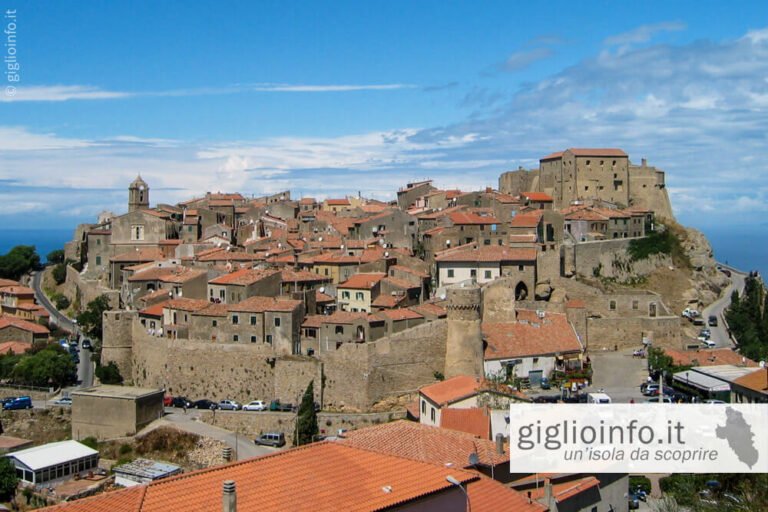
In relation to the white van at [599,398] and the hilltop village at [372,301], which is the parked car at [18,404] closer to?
the hilltop village at [372,301]

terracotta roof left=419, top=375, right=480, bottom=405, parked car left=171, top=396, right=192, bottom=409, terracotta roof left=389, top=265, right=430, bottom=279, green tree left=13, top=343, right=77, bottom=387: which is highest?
terracotta roof left=389, top=265, right=430, bottom=279

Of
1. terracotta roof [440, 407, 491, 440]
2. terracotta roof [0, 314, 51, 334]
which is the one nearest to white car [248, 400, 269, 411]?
terracotta roof [440, 407, 491, 440]

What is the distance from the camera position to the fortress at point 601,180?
6988 cm

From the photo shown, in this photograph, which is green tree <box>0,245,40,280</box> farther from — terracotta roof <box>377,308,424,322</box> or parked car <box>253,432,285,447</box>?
terracotta roof <box>377,308,424,322</box>

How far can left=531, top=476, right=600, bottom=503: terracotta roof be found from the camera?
20.0 metres

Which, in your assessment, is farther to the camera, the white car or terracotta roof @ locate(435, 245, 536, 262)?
terracotta roof @ locate(435, 245, 536, 262)

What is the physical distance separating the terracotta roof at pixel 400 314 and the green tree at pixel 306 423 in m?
6.31

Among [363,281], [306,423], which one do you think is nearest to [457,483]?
[306,423]

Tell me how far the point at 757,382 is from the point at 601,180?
4256cm

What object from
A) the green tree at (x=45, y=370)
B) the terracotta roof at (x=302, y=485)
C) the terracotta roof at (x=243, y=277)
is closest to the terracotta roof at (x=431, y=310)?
the terracotta roof at (x=243, y=277)

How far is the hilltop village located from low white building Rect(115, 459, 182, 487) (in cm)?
744

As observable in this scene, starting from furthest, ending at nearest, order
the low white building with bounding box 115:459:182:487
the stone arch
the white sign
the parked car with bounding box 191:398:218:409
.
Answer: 1. the stone arch
2. the parked car with bounding box 191:398:218:409
3. the low white building with bounding box 115:459:182:487
4. the white sign

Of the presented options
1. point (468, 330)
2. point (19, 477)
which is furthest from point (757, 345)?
point (19, 477)

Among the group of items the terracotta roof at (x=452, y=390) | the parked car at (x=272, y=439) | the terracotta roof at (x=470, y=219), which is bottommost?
the parked car at (x=272, y=439)
